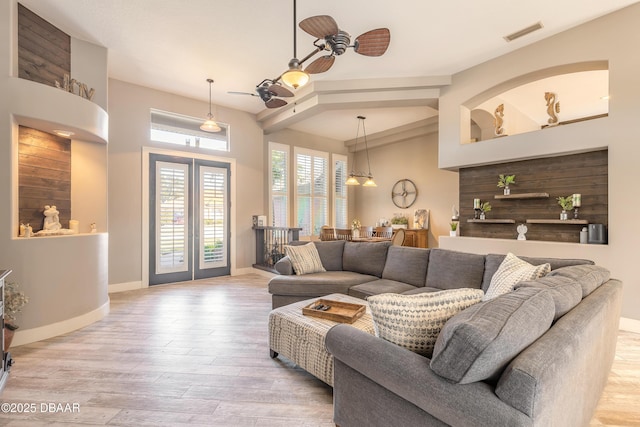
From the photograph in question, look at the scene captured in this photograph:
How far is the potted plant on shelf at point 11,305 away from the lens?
2.65 m

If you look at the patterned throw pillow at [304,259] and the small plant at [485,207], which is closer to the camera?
the patterned throw pillow at [304,259]

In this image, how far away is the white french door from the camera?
5.48 meters

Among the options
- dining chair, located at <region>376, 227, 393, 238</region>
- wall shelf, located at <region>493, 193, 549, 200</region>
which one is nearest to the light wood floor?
wall shelf, located at <region>493, 193, 549, 200</region>

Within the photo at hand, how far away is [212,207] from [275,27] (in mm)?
3674

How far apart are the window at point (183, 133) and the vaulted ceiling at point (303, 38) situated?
0.50 m

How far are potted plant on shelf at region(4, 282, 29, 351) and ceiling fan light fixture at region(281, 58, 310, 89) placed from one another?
325 cm

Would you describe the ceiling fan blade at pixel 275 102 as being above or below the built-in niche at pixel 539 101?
below

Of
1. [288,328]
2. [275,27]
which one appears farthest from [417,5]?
[288,328]

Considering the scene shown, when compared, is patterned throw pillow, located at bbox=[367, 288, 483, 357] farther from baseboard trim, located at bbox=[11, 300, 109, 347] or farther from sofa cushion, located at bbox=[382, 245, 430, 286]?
baseboard trim, located at bbox=[11, 300, 109, 347]

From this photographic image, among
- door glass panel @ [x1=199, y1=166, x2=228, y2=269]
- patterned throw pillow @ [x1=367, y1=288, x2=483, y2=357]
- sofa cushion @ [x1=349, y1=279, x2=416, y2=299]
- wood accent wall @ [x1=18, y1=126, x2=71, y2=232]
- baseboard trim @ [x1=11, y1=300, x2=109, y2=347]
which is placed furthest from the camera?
door glass panel @ [x1=199, y1=166, x2=228, y2=269]

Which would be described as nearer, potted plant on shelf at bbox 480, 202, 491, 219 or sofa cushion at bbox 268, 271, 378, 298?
sofa cushion at bbox 268, 271, 378, 298

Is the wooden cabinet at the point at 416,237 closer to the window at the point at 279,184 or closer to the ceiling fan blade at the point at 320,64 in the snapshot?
the window at the point at 279,184

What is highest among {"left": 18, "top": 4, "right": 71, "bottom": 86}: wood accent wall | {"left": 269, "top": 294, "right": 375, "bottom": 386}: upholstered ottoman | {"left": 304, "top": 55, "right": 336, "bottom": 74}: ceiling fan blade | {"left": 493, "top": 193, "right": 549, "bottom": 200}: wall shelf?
{"left": 18, "top": 4, "right": 71, "bottom": 86}: wood accent wall

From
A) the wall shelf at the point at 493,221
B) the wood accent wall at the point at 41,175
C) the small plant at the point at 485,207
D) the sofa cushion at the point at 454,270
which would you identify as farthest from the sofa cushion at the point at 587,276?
the wood accent wall at the point at 41,175
